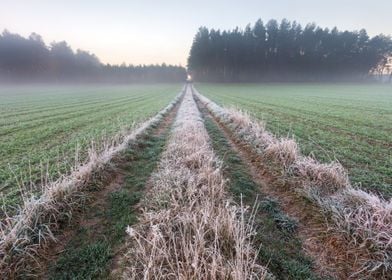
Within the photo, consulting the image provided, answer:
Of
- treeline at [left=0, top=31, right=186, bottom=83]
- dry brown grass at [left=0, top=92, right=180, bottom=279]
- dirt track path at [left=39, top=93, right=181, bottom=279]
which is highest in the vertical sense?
treeline at [left=0, top=31, right=186, bottom=83]

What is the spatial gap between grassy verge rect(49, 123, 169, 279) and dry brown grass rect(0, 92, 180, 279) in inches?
13.0

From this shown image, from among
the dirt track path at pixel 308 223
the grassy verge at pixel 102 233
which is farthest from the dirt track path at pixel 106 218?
the dirt track path at pixel 308 223

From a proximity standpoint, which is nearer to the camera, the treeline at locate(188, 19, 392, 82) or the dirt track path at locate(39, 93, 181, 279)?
the dirt track path at locate(39, 93, 181, 279)

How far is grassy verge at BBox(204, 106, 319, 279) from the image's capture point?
3023 mm

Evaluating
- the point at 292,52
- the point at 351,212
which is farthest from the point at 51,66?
the point at 351,212

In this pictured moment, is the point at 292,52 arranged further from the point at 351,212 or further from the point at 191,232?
the point at 191,232

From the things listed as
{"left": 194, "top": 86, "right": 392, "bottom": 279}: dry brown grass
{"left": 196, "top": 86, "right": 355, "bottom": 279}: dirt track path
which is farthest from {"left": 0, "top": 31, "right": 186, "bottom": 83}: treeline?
{"left": 194, "top": 86, "right": 392, "bottom": 279}: dry brown grass

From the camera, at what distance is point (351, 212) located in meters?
3.62

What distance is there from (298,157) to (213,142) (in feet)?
11.7

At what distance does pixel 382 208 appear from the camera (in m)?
3.54

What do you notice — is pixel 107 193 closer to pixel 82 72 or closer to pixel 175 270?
pixel 175 270

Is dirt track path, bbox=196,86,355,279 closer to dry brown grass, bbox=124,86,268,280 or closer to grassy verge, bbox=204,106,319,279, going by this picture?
grassy verge, bbox=204,106,319,279

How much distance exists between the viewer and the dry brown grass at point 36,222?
2.96 metres

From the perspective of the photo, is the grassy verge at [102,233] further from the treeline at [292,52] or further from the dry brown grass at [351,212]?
the treeline at [292,52]
